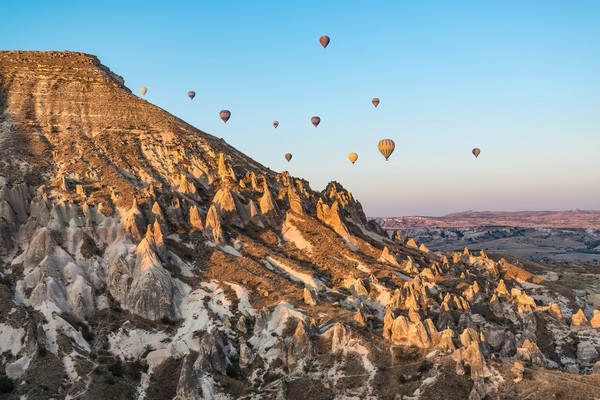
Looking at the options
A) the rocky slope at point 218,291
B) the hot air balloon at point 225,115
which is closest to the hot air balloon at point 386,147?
the rocky slope at point 218,291

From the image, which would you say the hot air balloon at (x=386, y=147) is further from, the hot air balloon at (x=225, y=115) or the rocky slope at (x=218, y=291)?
the hot air balloon at (x=225, y=115)

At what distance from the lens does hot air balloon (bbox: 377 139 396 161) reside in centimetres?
11288

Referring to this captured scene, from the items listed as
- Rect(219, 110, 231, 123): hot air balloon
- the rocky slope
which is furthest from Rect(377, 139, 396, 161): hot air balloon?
Rect(219, 110, 231, 123): hot air balloon

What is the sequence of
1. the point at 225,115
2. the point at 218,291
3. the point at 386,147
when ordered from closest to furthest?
1. the point at 218,291
2. the point at 386,147
3. the point at 225,115

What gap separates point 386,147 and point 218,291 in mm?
53535

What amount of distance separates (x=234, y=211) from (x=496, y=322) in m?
42.6

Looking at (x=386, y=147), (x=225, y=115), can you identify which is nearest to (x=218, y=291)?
(x=386, y=147)

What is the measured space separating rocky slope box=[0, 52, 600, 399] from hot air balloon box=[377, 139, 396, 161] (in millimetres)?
11899

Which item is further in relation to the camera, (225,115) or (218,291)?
(225,115)

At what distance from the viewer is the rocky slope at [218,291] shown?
187 feet

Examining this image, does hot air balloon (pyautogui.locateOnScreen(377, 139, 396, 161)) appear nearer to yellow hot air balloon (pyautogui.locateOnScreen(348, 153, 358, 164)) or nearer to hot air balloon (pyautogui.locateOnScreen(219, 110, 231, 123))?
yellow hot air balloon (pyautogui.locateOnScreen(348, 153, 358, 164))

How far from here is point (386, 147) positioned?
370 ft

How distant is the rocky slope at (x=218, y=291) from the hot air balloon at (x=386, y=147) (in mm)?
11899

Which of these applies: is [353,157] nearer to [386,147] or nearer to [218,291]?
[386,147]
